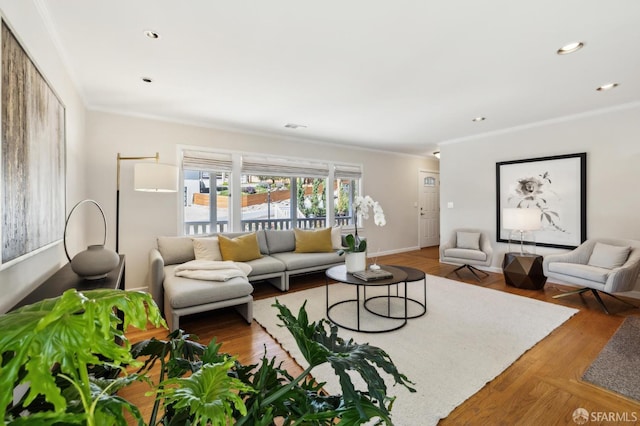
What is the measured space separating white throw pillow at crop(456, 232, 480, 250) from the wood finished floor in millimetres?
1210

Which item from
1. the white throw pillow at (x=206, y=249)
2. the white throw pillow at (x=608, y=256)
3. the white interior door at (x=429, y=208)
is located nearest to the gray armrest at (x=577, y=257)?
the white throw pillow at (x=608, y=256)

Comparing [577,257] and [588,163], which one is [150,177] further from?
[588,163]

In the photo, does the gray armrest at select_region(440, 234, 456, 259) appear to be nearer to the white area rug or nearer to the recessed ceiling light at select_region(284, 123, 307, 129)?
the white area rug

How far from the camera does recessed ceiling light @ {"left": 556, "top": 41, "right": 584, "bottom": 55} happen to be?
2.24 m

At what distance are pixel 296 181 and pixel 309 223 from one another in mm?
859

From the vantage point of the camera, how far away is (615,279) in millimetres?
2924

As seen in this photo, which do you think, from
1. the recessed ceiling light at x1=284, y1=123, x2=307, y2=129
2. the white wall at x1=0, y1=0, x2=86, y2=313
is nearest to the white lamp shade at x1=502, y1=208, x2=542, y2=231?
the recessed ceiling light at x1=284, y1=123, x2=307, y2=129

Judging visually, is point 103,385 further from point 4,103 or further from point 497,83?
point 497,83

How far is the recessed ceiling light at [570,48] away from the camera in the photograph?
2.24 m

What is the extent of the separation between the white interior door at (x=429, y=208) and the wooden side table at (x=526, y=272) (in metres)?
3.17

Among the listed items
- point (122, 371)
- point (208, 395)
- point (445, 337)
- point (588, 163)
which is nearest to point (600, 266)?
point (588, 163)

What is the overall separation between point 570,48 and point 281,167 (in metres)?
3.86

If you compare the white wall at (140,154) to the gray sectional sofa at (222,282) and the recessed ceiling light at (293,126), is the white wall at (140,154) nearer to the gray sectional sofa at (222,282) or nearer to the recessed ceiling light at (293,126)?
the gray sectional sofa at (222,282)

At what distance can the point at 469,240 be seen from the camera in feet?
15.6
